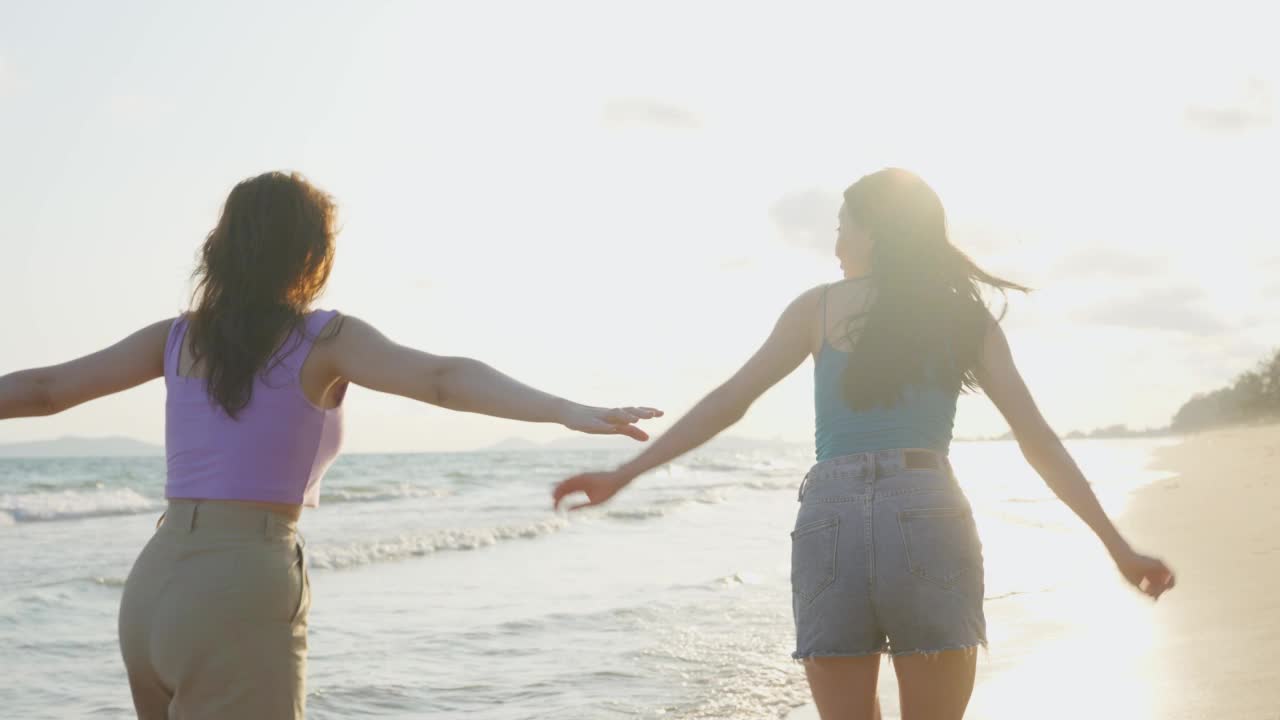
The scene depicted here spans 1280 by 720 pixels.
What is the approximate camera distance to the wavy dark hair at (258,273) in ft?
8.29

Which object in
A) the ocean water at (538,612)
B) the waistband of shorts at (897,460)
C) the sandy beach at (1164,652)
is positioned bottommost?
the ocean water at (538,612)

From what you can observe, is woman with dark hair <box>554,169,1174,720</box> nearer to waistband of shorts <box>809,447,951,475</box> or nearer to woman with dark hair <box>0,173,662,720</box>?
waistband of shorts <box>809,447,951,475</box>

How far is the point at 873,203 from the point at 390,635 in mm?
7063

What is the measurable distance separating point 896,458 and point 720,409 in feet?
1.88

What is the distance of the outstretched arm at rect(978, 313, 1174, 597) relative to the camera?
3.12 m

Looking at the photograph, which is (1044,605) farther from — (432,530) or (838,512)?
(432,530)

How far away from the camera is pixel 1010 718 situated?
18.8 feet

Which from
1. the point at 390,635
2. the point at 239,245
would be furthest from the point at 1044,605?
the point at 239,245

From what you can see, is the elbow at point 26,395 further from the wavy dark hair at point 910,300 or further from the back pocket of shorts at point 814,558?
the wavy dark hair at point 910,300

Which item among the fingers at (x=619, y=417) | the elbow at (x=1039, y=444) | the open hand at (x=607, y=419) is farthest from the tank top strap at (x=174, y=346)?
the elbow at (x=1039, y=444)

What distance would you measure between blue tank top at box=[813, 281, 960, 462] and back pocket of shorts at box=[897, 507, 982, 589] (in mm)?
170

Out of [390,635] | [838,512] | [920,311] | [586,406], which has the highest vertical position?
[920,311]

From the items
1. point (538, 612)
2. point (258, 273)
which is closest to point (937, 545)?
point (258, 273)

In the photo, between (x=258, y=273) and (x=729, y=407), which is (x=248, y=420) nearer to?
(x=258, y=273)
